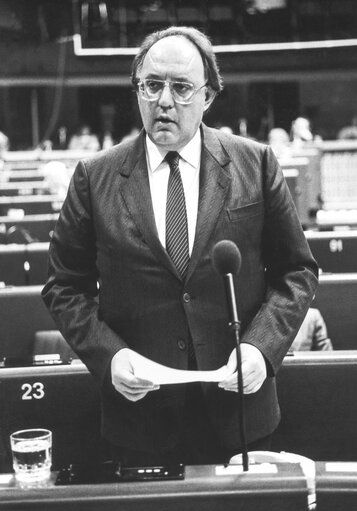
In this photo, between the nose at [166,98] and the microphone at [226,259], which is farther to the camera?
the nose at [166,98]

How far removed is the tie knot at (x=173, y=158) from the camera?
152 cm

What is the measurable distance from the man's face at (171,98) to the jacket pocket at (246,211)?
0.50 feet

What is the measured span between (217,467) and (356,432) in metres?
1.08

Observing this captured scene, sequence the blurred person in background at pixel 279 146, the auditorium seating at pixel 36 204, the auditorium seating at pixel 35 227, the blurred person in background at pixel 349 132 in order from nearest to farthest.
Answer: the auditorium seating at pixel 35 227, the auditorium seating at pixel 36 204, the blurred person in background at pixel 279 146, the blurred person in background at pixel 349 132

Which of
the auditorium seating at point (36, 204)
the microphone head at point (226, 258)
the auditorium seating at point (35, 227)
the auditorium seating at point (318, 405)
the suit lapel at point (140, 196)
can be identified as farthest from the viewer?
the auditorium seating at point (36, 204)

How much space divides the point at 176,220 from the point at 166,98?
0.69 feet

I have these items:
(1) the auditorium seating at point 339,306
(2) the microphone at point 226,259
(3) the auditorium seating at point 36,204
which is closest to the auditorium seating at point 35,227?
(3) the auditorium seating at point 36,204

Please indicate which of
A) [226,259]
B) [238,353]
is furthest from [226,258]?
[238,353]

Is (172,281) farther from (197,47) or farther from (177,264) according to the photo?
(197,47)

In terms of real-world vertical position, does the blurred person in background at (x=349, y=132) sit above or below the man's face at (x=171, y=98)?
below

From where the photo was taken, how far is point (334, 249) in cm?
377

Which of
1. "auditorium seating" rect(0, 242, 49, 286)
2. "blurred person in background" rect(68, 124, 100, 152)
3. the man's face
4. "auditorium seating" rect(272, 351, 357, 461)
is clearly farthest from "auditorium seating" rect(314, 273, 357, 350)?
"blurred person in background" rect(68, 124, 100, 152)

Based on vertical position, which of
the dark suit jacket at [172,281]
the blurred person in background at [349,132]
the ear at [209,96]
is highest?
the ear at [209,96]

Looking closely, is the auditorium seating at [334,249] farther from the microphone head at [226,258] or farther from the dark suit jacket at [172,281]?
the microphone head at [226,258]
